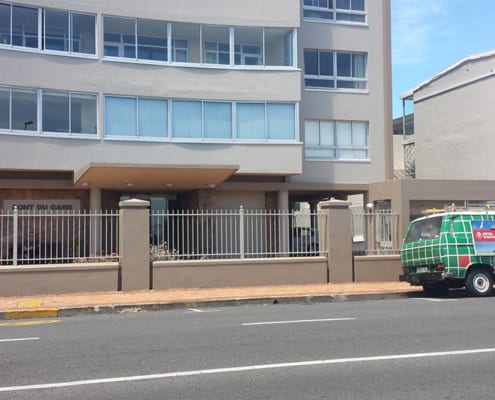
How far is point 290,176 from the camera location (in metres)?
22.8

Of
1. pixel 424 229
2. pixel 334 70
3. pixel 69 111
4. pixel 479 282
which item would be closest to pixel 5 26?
pixel 69 111

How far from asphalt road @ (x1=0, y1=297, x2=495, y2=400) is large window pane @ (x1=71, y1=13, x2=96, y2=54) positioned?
12.1 m

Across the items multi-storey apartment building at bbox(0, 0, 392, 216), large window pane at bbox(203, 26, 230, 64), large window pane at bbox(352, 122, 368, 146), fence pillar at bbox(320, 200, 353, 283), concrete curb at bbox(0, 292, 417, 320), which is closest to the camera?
concrete curb at bbox(0, 292, 417, 320)

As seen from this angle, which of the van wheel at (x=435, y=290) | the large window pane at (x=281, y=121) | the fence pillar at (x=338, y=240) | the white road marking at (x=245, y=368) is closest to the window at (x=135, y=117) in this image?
the large window pane at (x=281, y=121)

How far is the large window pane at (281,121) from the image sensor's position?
847 inches

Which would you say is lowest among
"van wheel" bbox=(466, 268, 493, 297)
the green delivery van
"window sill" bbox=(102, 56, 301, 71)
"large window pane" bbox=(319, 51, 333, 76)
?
"van wheel" bbox=(466, 268, 493, 297)

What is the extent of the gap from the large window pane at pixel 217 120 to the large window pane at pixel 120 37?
3321 millimetres

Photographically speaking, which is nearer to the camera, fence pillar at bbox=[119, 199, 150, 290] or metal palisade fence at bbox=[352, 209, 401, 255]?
fence pillar at bbox=[119, 199, 150, 290]

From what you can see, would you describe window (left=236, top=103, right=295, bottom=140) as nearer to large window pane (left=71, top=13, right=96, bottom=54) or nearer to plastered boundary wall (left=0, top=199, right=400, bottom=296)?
large window pane (left=71, top=13, right=96, bottom=54)

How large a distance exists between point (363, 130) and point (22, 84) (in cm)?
1320

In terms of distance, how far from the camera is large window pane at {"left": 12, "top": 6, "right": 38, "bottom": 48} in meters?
19.5

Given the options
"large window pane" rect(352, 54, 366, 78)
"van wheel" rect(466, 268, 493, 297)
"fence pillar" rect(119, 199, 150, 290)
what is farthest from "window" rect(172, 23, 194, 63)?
"van wheel" rect(466, 268, 493, 297)

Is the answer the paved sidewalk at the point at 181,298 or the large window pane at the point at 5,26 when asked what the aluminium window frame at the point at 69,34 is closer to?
the large window pane at the point at 5,26

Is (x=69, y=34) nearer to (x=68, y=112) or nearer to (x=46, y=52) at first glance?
(x=46, y=52)
